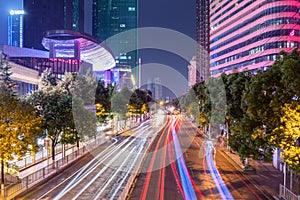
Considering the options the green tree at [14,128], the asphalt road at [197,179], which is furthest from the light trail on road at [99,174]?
the green tree at [14,128]

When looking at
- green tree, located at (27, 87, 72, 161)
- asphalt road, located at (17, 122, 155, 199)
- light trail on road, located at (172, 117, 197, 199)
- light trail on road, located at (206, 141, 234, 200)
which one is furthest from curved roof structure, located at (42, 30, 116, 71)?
light trail on road, located at (172, 117, 197, 199)

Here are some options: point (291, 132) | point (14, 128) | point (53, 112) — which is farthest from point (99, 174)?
point (291, 132)

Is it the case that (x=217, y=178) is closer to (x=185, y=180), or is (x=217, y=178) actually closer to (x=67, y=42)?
(x=185, y=180)

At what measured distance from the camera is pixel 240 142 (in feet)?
71.6

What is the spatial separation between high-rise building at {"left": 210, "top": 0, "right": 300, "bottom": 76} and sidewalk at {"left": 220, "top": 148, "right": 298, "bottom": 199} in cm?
4202

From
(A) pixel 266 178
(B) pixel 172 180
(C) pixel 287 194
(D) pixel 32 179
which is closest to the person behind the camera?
(C) pixel 287 194

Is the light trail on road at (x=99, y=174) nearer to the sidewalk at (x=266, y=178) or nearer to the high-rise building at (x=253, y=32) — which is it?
the sidewalk at (x=266, y=178)

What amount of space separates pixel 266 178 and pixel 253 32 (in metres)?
83.4

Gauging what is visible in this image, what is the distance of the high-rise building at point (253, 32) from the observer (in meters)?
90.9

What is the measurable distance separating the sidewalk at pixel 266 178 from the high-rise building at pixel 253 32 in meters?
42.0

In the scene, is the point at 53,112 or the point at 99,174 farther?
the point at 53,112

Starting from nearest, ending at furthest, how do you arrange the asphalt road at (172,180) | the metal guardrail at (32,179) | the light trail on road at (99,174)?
the metal guardrail at (32,179) < the asphalt road at (172,180) < the light trail on road at (99,174)

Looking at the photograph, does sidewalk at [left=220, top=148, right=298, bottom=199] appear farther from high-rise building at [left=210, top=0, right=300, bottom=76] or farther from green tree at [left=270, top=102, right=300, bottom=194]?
high-rise building at [left=210, top=0, right=300, bottom=76]

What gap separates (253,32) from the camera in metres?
102
